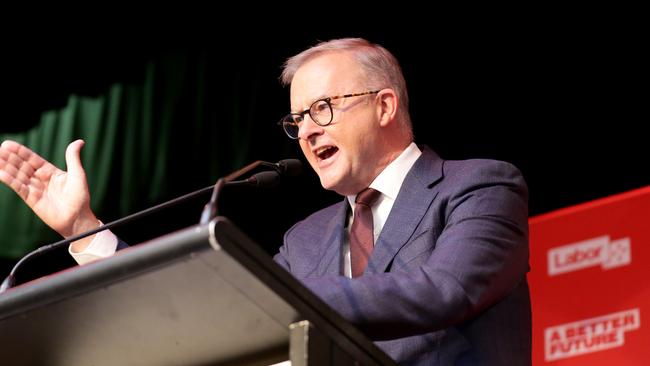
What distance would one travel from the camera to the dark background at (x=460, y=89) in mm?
3396

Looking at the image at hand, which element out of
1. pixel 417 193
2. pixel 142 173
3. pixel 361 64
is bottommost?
pixel 142 173

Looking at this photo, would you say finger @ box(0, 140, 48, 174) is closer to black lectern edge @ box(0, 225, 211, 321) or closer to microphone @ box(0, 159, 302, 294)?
microphone @ box(0, 159, 302, 294)

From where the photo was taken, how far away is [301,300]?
1.23 m

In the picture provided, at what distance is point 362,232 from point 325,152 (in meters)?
0.35

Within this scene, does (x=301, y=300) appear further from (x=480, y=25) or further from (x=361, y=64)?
(x=480, y=25)

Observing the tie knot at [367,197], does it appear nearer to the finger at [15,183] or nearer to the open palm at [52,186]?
the open palm at [52,186]

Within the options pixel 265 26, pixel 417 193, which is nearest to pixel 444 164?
pixel 417 193

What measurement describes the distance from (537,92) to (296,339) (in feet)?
8.23

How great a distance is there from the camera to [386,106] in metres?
2.56

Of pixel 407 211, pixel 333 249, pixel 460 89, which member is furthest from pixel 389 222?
pixel 460 89

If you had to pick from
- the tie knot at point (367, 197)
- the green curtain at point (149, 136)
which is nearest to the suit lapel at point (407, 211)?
the tie knot at point (367, 197)

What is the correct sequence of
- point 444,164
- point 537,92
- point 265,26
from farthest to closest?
1. point 265,26
2. point 537,92
3. point 444,164

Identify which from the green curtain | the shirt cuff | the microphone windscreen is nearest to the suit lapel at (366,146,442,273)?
the microphone windscreen

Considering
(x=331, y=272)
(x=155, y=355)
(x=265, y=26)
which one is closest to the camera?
(x=155, y=355)
